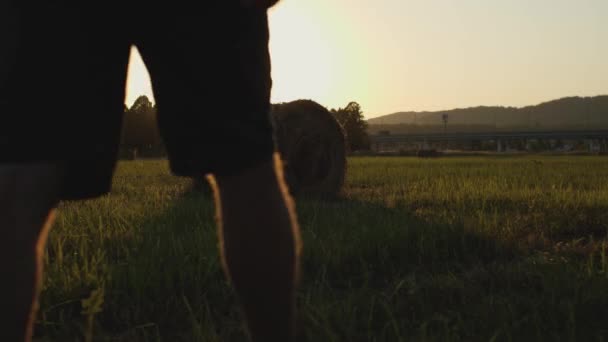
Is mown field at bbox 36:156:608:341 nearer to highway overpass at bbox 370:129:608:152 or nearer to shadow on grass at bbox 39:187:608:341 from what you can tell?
shadow on grass at bbox 39:187:608:341

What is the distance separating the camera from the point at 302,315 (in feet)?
6.91

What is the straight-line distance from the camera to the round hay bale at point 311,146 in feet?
21.7

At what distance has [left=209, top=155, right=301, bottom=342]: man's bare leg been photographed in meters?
1.21

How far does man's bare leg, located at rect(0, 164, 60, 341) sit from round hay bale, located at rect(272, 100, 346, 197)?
527 cm

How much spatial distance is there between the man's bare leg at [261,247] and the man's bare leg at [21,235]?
0.36 m

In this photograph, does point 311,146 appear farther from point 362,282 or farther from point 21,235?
point 21,235

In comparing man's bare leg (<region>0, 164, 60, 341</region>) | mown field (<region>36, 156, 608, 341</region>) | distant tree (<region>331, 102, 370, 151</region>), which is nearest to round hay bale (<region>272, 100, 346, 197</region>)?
mown field (<region>36, 156, 608, 341</region>)

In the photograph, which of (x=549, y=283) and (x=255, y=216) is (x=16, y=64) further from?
(x=549, y=283)

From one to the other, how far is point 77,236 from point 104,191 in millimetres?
2166

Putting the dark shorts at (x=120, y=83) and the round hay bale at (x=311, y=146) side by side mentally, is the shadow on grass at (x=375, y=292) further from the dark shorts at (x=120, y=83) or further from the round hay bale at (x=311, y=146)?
the round hay bale at (x=311, y=146)

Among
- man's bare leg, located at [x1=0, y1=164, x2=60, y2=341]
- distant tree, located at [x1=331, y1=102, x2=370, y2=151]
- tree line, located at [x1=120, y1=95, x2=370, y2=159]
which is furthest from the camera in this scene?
distant tree, located at [x1=331, y1=102, x2=370, y2=151]

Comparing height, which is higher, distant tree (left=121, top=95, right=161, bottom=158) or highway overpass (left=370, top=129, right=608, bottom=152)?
distant tree (left=121, top=95, right=161, bottom=158)

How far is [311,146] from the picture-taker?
6.83 metres

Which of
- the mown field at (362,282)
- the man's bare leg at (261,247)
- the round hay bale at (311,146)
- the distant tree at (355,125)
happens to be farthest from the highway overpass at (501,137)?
the man's bare leg at (261,247)
